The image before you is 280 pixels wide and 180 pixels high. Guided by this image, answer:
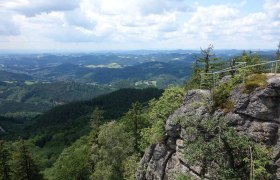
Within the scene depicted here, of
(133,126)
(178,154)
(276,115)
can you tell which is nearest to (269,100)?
(276,115)

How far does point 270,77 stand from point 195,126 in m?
7.03

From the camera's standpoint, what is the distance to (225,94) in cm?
2830

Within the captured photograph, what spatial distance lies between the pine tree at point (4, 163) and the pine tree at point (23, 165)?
5.00 meters

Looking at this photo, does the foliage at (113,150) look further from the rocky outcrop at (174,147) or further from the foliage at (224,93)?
the foliage at (224,93)

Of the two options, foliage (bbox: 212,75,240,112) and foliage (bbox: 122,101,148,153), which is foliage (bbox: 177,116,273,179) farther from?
foliage (bbox: 122,101,148,153)

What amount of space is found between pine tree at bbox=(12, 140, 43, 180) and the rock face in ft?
99.7

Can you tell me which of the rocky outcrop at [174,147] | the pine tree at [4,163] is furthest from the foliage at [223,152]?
the pine tree at [4,163]

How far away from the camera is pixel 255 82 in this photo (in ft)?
85.9

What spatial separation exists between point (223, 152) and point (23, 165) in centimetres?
4341

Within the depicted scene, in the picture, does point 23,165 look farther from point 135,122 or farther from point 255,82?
point 255,82

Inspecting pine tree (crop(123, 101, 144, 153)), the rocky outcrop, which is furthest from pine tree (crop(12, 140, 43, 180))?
the rocky outcrop

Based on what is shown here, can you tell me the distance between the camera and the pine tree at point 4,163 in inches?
2453

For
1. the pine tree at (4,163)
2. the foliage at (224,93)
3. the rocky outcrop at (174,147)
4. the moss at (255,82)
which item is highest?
the moss at (255,82)

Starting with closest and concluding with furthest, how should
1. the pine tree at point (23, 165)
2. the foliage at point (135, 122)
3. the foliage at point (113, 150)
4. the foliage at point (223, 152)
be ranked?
1. the foliage at point (223, 152)
2. the pine tree at point (23, 165)
3. the foliage at point (113, 150)
4. the foliage at point (135, 122)
